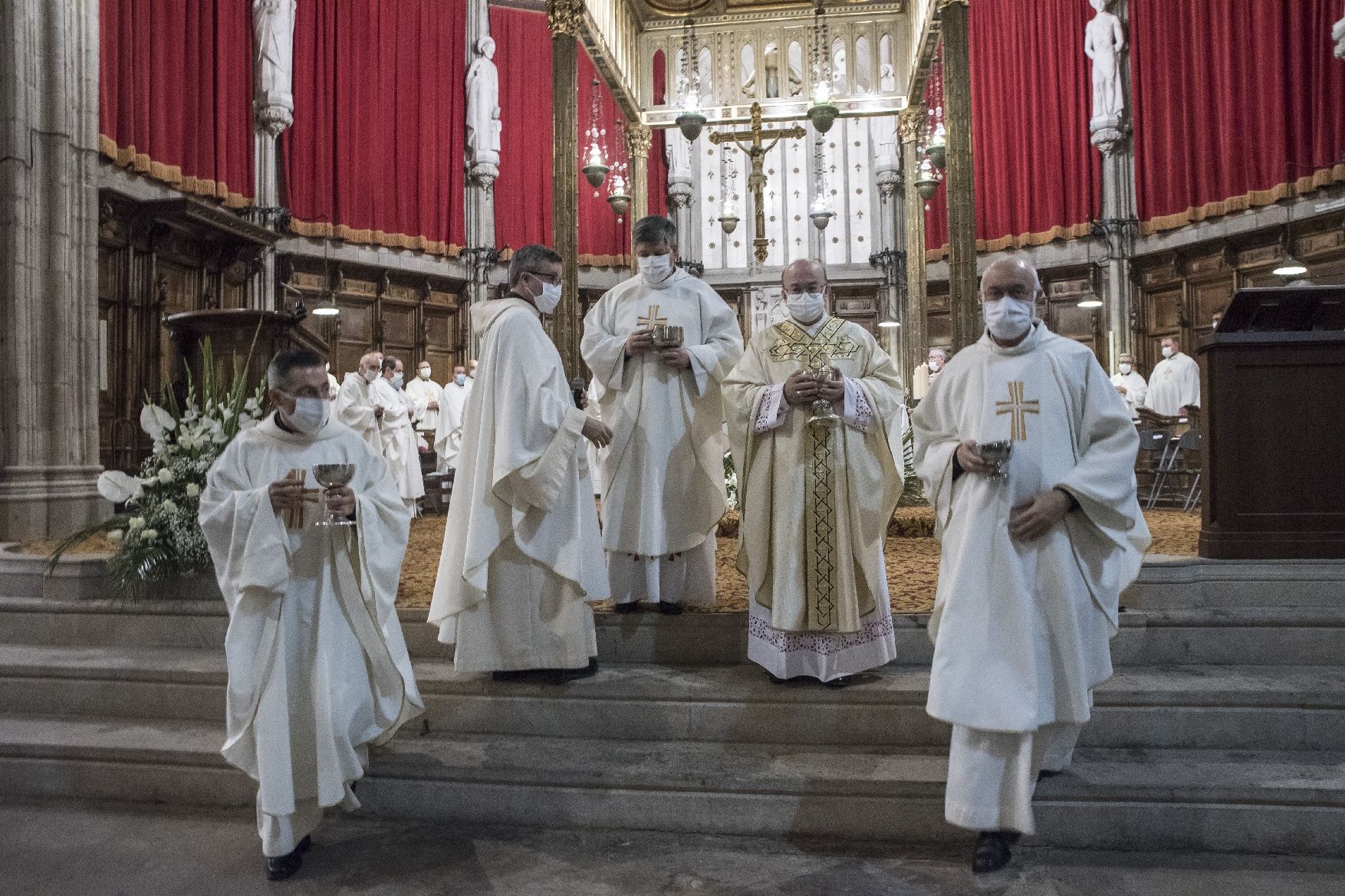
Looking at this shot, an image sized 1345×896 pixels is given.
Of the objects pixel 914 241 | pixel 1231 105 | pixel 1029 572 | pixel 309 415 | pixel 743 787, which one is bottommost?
pixel 743 787

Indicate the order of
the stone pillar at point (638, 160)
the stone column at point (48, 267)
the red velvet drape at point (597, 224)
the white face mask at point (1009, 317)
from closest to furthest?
the white face mask at point (1009, 317) → the stone column at point (48, 267) → the stone pillar at point (638, 160) → the red velvet drape at point (597, 224)

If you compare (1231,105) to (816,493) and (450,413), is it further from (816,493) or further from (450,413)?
(816,493)

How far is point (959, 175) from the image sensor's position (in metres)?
7.07

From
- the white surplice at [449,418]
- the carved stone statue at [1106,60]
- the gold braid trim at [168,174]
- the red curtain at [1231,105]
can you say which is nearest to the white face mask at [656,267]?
the gold braid trim at [168,174]

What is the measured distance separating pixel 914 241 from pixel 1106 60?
191 inches

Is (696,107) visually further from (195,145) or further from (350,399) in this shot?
(195,145)

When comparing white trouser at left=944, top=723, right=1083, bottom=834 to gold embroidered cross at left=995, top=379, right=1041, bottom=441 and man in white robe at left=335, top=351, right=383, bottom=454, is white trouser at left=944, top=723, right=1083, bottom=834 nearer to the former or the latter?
gold embroidered cross at left=995, top=379, right=1041, bottom=441

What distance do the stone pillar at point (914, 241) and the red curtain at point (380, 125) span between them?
21.5 ft

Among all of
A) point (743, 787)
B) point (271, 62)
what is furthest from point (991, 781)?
point (271, 62)

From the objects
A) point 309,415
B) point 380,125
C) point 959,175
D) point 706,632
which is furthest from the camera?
point 380,125

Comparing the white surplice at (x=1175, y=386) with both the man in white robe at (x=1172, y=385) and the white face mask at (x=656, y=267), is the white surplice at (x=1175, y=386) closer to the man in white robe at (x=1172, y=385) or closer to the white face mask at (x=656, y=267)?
the man in white robe at (x=1172, y=385)

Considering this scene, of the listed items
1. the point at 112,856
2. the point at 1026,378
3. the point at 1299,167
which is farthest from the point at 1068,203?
the point at 112,856

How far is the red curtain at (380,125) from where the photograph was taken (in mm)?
12305

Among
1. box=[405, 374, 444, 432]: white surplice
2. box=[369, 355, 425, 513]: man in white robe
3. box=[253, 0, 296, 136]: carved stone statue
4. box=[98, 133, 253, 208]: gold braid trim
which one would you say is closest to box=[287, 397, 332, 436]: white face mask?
box=[369, 355, 425, 513]: man in white robe
